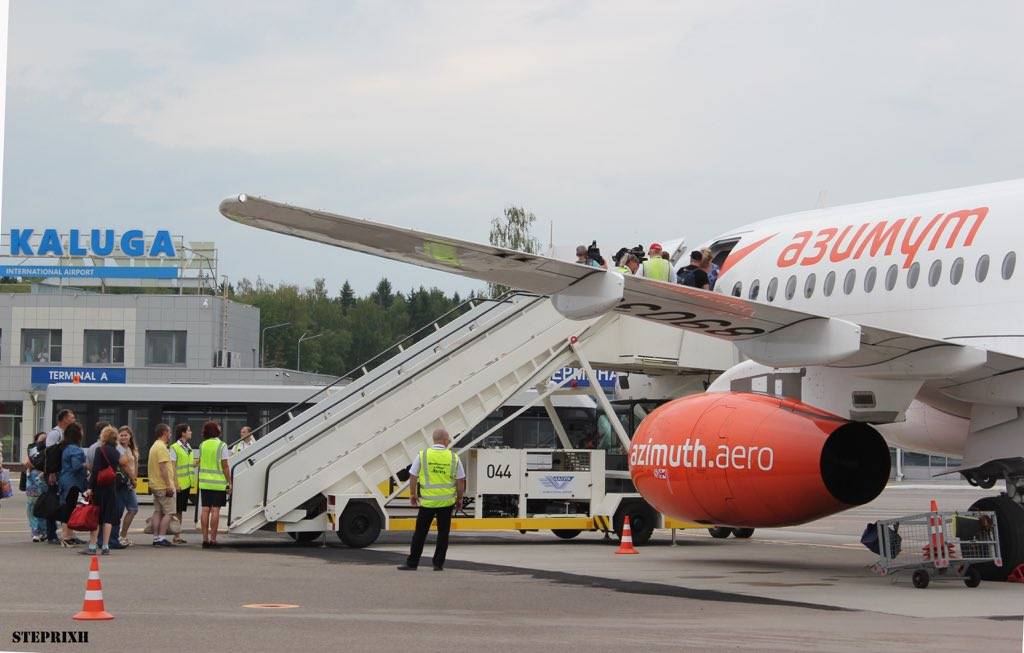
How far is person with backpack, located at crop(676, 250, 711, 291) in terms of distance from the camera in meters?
19.8

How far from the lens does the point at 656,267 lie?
67.6 ft

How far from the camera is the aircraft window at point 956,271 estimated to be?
1620 cm

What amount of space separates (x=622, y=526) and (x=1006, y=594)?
27.5 feet

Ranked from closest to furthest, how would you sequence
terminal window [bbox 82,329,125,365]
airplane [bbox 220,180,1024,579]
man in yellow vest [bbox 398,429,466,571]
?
airplane [bbox 220,180,1024,579], man in yellow vest [bbox 398,429,466,571], terminal window [bbox 82,329,125,365]

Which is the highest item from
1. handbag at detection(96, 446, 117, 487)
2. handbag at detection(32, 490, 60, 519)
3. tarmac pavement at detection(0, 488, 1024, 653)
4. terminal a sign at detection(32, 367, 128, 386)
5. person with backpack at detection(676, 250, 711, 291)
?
terminal a sign at detection(32, 367, 128, 386)

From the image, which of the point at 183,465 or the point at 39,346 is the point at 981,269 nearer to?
the point at 183,465

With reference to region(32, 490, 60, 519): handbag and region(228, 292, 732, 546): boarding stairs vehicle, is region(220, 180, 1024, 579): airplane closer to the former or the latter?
region(228, 292, 732, 546): boarding stairs vehicle

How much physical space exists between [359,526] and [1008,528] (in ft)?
30.4

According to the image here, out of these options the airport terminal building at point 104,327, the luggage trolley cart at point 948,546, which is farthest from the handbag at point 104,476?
the airport terminal building at point 104,327

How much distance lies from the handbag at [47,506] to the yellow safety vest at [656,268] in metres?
8.66

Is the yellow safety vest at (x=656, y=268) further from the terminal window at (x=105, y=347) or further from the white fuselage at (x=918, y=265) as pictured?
the terminal window at (x=105, y=347)

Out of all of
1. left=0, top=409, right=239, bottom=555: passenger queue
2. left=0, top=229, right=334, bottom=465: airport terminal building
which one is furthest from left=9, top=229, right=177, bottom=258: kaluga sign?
left=0, top=409, right=239, bottom=555: passenger queue

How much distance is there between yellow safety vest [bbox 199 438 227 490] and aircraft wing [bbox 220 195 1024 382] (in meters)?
8.48

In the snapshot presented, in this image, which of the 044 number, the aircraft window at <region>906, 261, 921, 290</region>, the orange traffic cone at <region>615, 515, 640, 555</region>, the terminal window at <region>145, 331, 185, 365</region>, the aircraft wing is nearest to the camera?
the aircraft wing
